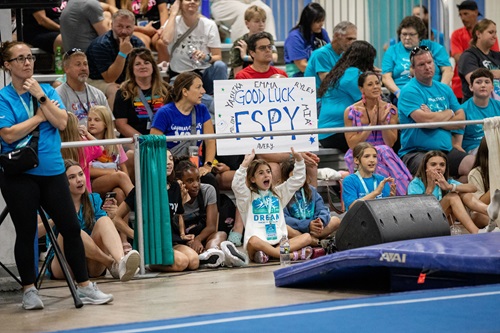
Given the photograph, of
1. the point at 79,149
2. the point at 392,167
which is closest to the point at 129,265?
the point at 79,149

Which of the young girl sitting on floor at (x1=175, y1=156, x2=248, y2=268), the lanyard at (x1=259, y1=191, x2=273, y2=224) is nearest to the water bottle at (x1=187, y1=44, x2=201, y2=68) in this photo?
the young girl sitting on floor at (x1=175, y1=156, x2=248, y2=268)

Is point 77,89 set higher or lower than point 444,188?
higher

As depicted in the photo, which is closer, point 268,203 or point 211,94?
point 268,203

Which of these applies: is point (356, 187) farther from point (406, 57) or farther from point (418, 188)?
point (406, 57)

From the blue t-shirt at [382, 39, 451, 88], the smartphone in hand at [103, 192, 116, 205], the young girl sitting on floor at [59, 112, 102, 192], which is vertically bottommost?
the smartphone in hand at [103, 192, 116, 205]

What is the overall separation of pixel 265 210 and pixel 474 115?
10.1 feet

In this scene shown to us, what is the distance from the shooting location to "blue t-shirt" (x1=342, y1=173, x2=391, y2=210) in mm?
9516

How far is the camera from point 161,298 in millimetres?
7359

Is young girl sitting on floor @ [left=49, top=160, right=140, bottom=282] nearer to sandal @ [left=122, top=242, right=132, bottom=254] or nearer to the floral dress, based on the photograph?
sandal @ [left=122, top=242, right=132, bottom=254]

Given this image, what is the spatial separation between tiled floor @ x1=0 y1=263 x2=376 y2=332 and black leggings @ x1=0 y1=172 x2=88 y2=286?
1.08 feet

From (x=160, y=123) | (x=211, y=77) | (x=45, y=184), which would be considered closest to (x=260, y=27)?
(x=211, y=77)

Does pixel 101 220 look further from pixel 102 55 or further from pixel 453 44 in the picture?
pixel 453 44

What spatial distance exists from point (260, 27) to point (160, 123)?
299 centimetres

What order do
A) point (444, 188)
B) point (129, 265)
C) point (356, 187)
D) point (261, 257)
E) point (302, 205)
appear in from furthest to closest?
1. point (444, 188)
2. point (356, 187)
3. point (302, 205)
4. point (261, 257)
5. point (129, 265)
